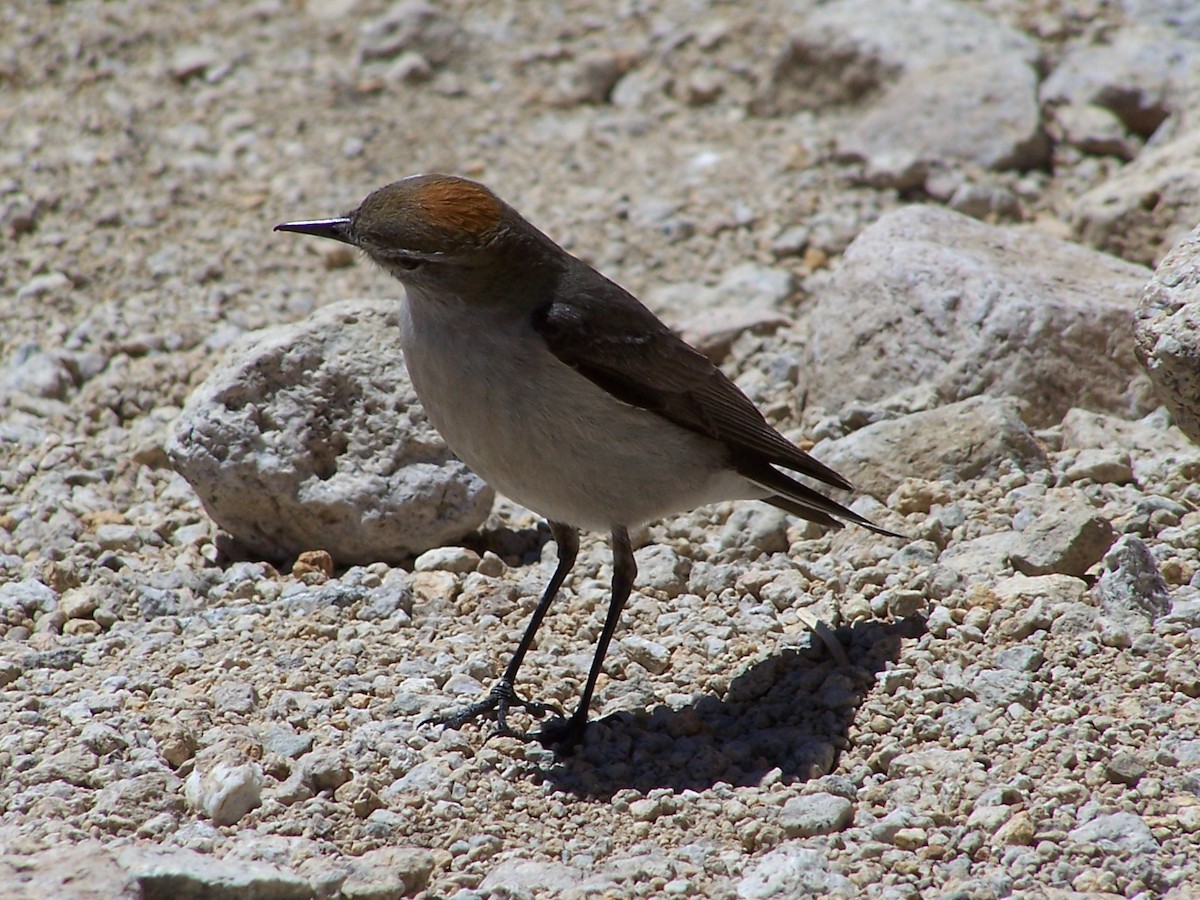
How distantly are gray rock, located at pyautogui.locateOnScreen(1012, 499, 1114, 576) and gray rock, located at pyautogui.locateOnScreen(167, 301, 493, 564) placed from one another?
8.31ft

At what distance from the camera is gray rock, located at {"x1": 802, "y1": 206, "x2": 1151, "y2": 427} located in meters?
7.25

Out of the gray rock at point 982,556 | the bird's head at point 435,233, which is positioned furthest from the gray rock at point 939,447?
the bird's head at point 435,233

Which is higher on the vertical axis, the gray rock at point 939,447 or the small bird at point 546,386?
the small bird at point 546,386

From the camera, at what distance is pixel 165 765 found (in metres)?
5.16

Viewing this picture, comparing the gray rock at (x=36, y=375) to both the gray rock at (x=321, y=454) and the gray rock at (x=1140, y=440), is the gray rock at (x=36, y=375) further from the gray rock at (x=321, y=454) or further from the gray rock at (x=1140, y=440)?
the gray rock at (x=1140, y=440)

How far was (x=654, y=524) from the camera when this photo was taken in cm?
716

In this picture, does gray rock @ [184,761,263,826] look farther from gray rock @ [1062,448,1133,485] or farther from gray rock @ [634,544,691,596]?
gray rock @ [1062,448,1133,485]

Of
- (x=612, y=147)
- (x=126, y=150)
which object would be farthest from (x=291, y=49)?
(x=612, y=147)

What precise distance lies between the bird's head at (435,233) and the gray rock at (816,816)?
2.29m

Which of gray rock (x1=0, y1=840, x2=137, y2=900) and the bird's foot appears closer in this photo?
gray rock (x1=0, y1=840, x2=137, y2=900)

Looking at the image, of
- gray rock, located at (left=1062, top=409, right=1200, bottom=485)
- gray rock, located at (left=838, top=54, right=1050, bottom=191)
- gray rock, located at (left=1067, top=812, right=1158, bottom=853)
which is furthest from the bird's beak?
gray rock, located at (left=838, top=54, right=1050, bottom=191)

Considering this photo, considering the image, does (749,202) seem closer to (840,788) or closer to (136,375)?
(136,375)

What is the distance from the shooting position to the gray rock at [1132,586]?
559 cm

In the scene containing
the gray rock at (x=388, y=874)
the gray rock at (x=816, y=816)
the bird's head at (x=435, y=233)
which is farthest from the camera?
the bird's head at (x=435, y=233)
